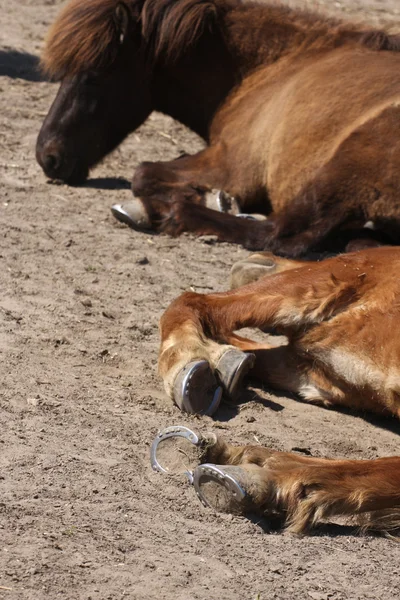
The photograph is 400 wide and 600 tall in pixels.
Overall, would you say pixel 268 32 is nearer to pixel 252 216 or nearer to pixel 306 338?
pixel 252 216

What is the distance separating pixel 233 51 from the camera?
709 cm

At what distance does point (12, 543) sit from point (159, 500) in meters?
0.55

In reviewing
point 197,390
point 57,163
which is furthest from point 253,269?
point 57,163

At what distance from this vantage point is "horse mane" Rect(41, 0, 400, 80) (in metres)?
6.80

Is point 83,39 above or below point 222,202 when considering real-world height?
above

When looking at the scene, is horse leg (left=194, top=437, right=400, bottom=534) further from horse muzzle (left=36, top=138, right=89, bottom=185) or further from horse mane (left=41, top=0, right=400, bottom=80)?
horse mane (left=41, top=0, right=400, bottom=80)

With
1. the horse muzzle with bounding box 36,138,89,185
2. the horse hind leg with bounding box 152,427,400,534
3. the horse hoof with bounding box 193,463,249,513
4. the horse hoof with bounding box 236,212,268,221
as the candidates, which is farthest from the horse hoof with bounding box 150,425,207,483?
the horse muzzle with bounding box 36,138,89,185

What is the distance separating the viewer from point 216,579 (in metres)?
2.67

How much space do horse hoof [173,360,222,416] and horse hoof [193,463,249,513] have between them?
671 millimetres

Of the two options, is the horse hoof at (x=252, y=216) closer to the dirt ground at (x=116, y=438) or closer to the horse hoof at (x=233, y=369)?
the dirt ground at (x=116, y=438)

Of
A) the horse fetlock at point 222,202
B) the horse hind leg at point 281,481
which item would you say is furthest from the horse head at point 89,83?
the horse hind leg at point 281,481

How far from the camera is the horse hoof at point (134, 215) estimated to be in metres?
6.20

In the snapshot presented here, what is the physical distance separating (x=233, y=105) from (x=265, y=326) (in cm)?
354

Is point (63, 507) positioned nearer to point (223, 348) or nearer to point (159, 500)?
point (159, 500)
